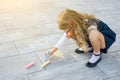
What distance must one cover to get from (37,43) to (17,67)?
0.46 meters

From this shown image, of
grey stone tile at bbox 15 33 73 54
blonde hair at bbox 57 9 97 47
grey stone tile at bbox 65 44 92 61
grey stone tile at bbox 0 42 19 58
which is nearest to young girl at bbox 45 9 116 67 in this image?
blonde hair at bbox 57 9 97 47

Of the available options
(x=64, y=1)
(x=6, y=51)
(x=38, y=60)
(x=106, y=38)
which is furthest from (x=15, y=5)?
(x=106, y=38)

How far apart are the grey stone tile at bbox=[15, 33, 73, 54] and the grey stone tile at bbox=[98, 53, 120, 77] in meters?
0.47

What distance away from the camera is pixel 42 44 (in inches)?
88.5

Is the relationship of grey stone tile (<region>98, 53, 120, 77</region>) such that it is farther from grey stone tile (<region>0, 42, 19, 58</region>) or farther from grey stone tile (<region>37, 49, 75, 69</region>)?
grey stone tile (<region>0, 42, 19, 58</region>)

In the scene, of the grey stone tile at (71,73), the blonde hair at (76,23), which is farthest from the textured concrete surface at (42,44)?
the blonde hair at (76,23)

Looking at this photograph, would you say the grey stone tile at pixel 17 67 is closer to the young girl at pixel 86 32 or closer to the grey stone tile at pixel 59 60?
the grey stone tile at pixel 59 60

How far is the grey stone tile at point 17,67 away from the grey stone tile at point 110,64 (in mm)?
560

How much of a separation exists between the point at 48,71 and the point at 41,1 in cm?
211

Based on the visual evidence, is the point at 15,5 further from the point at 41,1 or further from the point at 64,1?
the point at 64,1

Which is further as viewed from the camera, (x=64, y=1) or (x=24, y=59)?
(x=64, y=1)

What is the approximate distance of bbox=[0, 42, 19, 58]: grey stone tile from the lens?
207 centimetres

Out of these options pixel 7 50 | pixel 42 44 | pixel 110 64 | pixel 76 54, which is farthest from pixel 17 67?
pixel 110 64

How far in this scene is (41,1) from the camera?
371 cm
